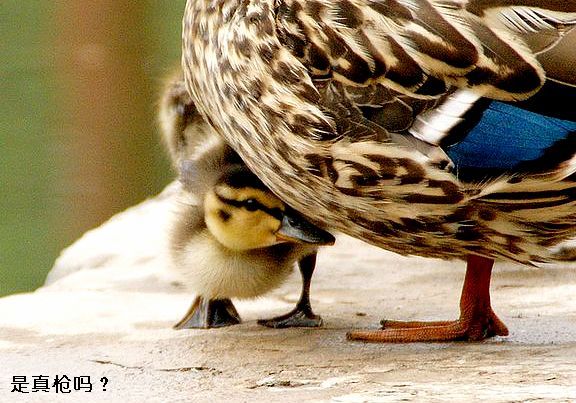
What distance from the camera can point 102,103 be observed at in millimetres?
6363

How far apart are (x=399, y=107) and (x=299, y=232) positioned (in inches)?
22.8

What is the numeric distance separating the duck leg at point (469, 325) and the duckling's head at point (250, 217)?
0.29 metres

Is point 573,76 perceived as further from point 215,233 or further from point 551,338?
point 215,233

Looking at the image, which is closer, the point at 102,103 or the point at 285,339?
the point at 285,339

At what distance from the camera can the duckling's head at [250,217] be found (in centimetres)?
331

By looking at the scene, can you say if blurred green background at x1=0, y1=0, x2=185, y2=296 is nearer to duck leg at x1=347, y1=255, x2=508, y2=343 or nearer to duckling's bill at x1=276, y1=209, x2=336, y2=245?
duckling's bill at x1=276, y1=209, x2=336, y2=245

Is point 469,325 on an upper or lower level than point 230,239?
lower

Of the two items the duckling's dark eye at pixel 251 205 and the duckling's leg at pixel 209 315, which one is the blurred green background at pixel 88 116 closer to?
the duckling's leg at pixel 209 315

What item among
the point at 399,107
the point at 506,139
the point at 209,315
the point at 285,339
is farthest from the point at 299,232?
the point at 506,139

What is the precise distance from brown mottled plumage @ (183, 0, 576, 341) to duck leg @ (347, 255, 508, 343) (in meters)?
0.14

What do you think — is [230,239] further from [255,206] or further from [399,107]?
[399,107]

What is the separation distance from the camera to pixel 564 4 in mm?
2791

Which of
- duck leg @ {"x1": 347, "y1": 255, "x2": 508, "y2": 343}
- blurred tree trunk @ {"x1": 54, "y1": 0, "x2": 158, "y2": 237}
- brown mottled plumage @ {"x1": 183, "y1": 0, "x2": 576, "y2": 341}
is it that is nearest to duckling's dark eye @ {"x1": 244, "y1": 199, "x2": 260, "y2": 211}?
brown mottled plumage @ {"x1": 183, "y1": 0, "x2": 576, "y2": 341}

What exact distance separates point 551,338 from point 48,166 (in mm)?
4316
